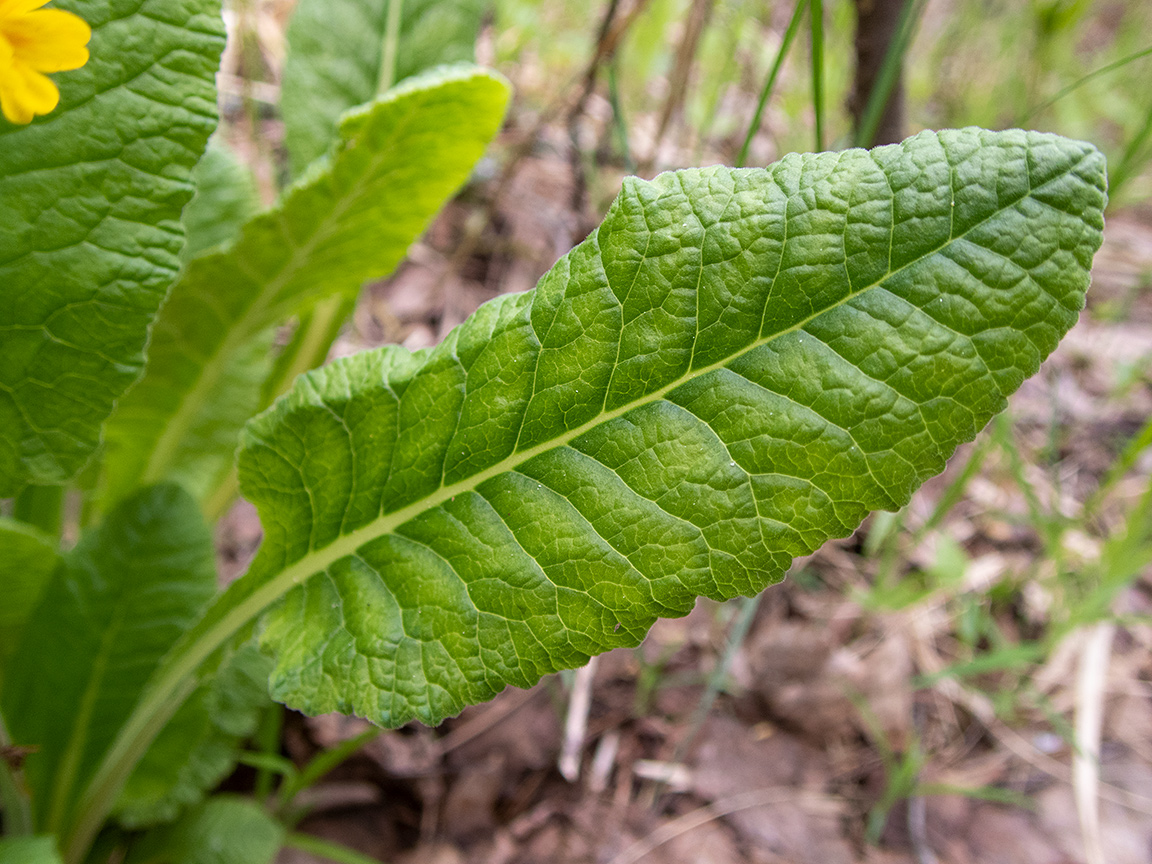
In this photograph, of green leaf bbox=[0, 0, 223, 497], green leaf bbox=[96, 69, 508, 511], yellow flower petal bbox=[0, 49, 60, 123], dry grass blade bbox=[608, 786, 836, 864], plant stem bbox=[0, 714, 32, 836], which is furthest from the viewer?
dry grass blade bbox=[608, 786, 836, 864]

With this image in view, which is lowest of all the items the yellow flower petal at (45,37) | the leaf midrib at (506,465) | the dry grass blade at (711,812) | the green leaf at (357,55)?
the dry grass blade at (711,812)

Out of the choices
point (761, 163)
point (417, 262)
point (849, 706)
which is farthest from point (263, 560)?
point (761, 163)

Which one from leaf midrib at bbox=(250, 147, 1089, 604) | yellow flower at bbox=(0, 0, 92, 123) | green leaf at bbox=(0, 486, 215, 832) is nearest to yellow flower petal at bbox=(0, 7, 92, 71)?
yellow flower at bbox=(0, 0, 92, 123)

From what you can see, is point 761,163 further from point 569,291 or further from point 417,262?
point 569,291

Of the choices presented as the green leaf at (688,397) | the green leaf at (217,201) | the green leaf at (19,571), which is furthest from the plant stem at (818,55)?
the green leaf at (19,571)

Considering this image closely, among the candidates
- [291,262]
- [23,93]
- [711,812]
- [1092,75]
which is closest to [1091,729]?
[711,812]

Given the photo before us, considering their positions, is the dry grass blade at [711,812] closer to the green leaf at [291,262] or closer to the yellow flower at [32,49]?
the green leaf at [291,262]

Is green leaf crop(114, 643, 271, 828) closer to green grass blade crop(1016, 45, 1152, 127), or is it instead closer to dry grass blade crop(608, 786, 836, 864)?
dry grass blade crop(608, 786, 836, 864)
